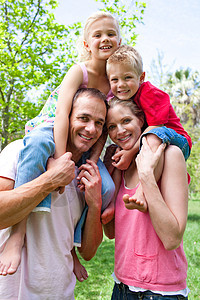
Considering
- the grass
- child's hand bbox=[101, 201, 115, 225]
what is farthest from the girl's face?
the grass

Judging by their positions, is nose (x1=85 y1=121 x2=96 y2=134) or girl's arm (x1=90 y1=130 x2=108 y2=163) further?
girl's arm (x1=90 y1=130 x2=108 y2=163)

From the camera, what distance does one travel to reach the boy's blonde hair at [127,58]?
255 cm

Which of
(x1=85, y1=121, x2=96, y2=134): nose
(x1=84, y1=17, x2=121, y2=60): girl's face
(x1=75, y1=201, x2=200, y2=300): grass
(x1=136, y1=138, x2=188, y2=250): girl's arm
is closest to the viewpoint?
(x1=136, y1=138, x2=188, y2=250): girl's arm

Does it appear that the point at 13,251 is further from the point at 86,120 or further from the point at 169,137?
the point at 169,137

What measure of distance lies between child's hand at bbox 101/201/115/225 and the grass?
141 inches

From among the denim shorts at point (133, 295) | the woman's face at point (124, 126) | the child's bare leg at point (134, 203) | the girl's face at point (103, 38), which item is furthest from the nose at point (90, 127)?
the denim shorts at point (133, 295)

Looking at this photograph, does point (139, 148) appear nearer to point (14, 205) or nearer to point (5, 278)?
point (14, 205)

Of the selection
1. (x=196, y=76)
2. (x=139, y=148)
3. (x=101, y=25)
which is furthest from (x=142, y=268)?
(x=196, y=76)

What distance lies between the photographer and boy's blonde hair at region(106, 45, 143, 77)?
2.55 metres

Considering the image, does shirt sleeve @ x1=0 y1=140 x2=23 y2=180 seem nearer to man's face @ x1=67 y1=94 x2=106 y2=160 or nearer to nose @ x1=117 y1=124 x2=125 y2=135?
man's face @ x1=67 y1=94 x2=106 y2=160

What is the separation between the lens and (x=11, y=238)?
2.10 metres

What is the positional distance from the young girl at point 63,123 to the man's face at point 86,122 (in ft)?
0.24

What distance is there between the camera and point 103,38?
2801 millimetres

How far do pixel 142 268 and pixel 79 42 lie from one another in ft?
7.33
